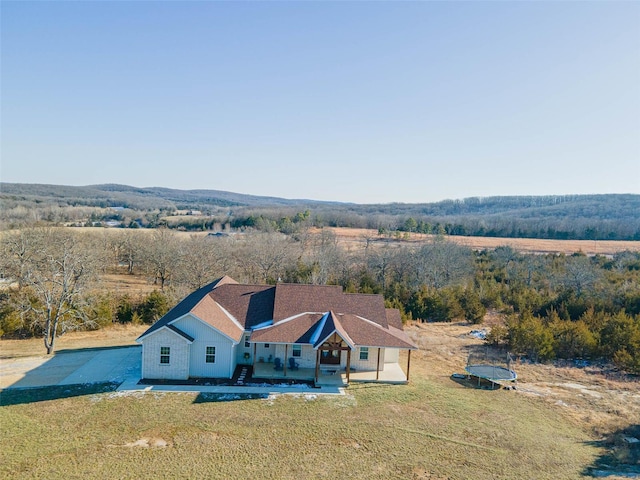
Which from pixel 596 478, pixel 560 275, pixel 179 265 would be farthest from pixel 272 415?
pixel 560 275

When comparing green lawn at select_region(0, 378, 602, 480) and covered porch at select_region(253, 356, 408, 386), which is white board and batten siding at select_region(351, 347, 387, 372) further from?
green lawn at select_region(0, 378, 602, 480)

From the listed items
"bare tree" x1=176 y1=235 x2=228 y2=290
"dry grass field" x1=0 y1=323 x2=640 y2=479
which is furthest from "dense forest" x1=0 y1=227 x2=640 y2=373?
"dry grass field" x1=0 y1=323 x2=640 y2=479

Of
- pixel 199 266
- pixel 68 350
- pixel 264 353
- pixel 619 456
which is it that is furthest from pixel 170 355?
pixel 199 266

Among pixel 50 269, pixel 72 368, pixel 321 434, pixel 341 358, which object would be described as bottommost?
pixel 72 368

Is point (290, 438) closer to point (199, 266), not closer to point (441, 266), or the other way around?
point (199, 266)

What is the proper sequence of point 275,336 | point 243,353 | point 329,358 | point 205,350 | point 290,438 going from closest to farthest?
1. point 290,438
2. point 205,350
3. point 275,336
4. point 329,358
5. point 243,353
